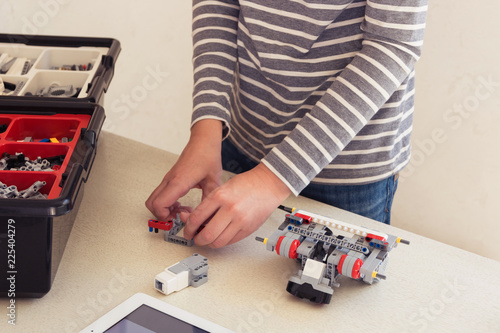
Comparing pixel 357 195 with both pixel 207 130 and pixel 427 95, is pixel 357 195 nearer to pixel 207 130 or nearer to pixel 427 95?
pixel 207 130

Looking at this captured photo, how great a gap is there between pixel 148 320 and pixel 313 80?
43 cm

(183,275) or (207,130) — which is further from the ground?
(207,130)

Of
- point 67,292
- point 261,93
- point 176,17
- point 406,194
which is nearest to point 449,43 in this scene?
point 406,194

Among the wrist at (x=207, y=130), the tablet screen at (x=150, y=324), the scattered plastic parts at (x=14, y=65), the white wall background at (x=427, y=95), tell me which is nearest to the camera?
the tablet screen at (x=150, y=324)

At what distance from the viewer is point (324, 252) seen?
0.65 metres

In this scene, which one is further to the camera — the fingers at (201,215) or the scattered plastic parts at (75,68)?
the scattered plastic parts at (75,68)

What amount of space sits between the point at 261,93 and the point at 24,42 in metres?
0.46

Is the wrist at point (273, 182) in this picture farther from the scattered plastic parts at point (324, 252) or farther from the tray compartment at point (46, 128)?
the tray compartment at point (46, 128)

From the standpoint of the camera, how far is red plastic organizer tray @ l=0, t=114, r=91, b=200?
2.10ft

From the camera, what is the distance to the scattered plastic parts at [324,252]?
24.0 inches

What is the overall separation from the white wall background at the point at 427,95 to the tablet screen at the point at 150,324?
1128mm

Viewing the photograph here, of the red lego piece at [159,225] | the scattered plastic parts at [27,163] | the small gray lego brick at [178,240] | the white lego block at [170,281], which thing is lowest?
the white lego block at [170,281]

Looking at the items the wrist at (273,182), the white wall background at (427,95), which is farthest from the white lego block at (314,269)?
the white wall background at (427,95)

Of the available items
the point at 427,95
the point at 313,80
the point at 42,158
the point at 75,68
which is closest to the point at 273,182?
the point at 313,80
